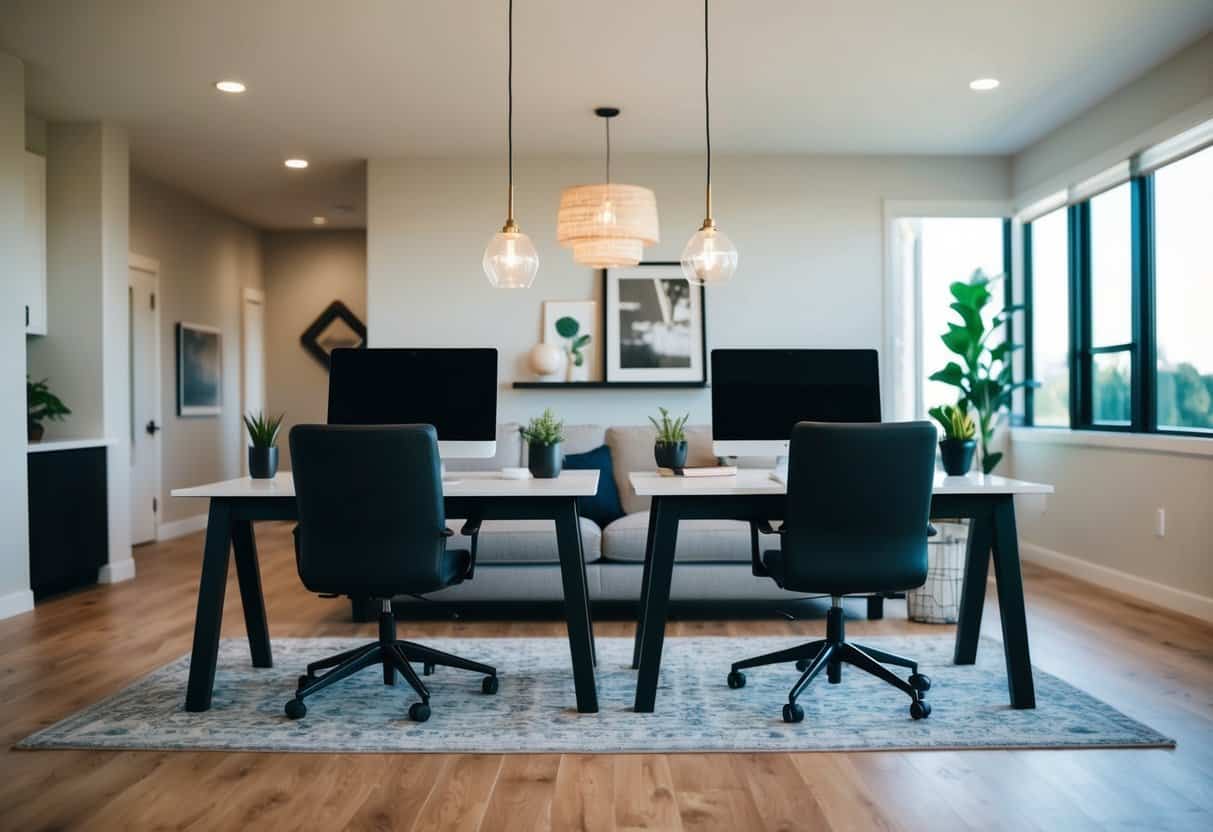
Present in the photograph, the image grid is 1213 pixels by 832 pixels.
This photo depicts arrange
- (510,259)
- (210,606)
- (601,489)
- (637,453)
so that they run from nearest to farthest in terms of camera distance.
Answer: (210,606) < (510,259) < (601,489) < (637,453)

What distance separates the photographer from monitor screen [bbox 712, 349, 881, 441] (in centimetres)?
344

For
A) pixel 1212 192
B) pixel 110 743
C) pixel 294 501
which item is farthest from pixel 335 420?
pixel 1212 192

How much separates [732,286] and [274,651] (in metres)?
3.45

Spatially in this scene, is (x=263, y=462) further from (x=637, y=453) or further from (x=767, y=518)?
(x=637, y=453)

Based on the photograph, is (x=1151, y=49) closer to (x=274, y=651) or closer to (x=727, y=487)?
(x=727, y=487)

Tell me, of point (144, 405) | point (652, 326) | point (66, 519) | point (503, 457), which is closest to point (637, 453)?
point (503, 457)

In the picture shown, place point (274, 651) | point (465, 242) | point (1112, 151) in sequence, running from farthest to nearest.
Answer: point (465, 242)
point (1112, 151)
point (274, 651)

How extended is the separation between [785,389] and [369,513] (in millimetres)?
1528

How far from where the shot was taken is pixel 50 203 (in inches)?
205

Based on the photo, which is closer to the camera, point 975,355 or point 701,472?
point 701,472

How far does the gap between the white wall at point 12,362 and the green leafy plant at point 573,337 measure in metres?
2.78

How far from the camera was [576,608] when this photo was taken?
292 centimetres

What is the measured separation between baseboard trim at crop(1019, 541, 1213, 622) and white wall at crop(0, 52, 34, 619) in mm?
5147

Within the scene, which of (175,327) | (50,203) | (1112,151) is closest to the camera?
(1112,151)
